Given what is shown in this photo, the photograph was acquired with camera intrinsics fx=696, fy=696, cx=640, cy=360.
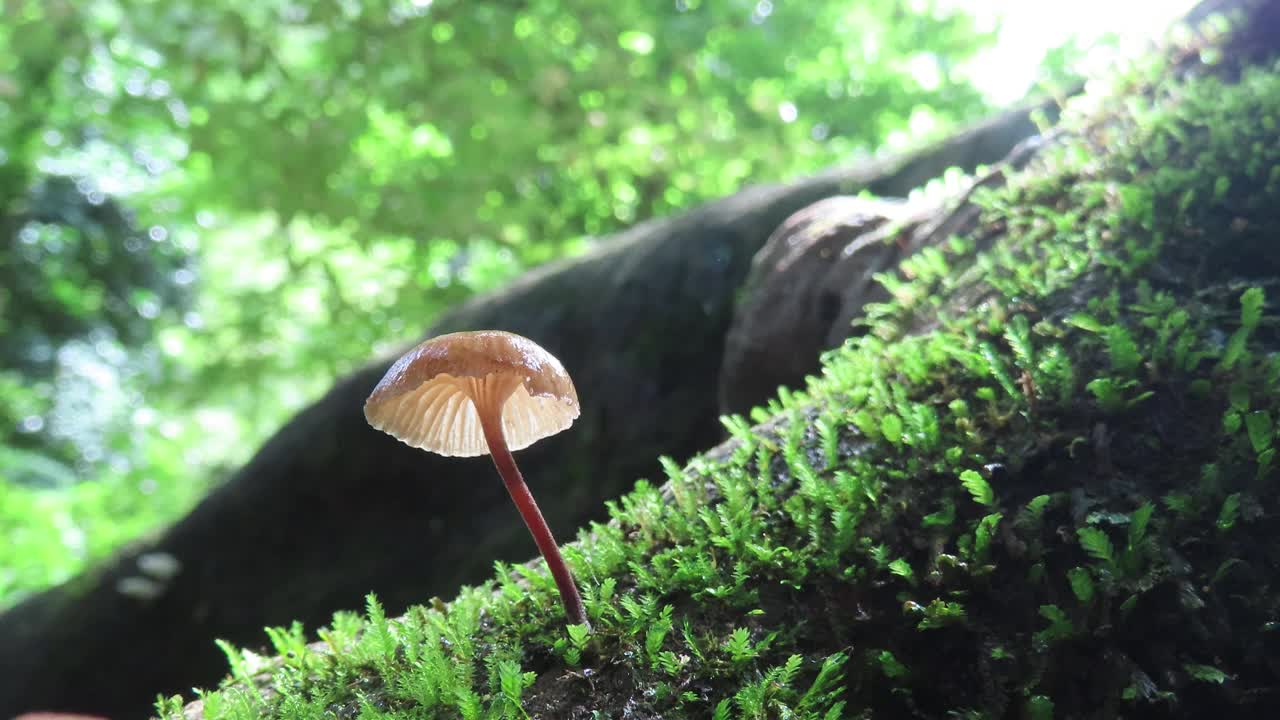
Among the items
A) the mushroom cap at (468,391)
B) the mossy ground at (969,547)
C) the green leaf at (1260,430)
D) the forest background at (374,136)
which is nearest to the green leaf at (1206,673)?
the mossy ground at (969,547)

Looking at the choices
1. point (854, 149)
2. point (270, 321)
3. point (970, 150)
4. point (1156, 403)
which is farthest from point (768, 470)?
point (270, 321)

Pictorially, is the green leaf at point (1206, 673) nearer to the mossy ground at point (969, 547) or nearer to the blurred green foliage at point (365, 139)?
the mossy ground at point (969, 547)

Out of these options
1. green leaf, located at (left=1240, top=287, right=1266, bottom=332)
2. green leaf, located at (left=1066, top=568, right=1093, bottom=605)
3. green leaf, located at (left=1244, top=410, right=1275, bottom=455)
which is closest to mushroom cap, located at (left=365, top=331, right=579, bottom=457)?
green leaf, located at (left=1066, top=568, right=1093, bottom=605)

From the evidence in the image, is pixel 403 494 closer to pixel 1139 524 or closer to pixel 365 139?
pixel 365 139

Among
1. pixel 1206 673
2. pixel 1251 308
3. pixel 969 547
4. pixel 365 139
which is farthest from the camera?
pixel 365 139

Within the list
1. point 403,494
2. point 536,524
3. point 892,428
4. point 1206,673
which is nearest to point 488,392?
point 536,524

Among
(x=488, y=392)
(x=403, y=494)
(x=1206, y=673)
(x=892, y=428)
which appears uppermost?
(x=403, y=494)
